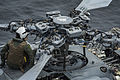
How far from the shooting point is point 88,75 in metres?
16.1

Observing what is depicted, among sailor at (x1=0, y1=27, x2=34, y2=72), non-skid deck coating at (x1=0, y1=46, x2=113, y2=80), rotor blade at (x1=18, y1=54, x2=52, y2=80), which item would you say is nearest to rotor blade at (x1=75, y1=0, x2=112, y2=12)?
non-skid deck coating at (x1=0, y1=46, x2=113, y2=80)

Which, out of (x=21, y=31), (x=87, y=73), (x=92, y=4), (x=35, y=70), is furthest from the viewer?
(x=92, y=4)

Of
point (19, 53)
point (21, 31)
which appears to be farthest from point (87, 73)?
point (21, 31)

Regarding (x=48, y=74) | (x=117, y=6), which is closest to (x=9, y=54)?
(x=48, y=74)

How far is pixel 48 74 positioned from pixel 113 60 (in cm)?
440

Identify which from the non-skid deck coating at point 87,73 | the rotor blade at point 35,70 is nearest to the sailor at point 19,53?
the non-skid deck coating at point 87,73

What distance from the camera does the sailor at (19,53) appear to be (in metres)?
14.6

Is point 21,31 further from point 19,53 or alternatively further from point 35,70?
point 35,70

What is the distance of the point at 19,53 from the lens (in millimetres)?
14906

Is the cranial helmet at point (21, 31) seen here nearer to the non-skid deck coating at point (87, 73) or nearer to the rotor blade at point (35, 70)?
the rotor blade at point (35, 70)

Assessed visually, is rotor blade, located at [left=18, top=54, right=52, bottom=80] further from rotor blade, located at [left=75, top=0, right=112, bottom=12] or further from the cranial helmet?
rotor blade, located at [left=75, top=0, right=112, bottom=12]

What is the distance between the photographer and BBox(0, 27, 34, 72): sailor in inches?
576

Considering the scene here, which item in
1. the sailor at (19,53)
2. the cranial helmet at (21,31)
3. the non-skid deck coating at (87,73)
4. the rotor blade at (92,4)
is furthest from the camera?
the rotor blade at (92,4)

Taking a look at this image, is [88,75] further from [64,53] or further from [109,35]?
[109,35]
